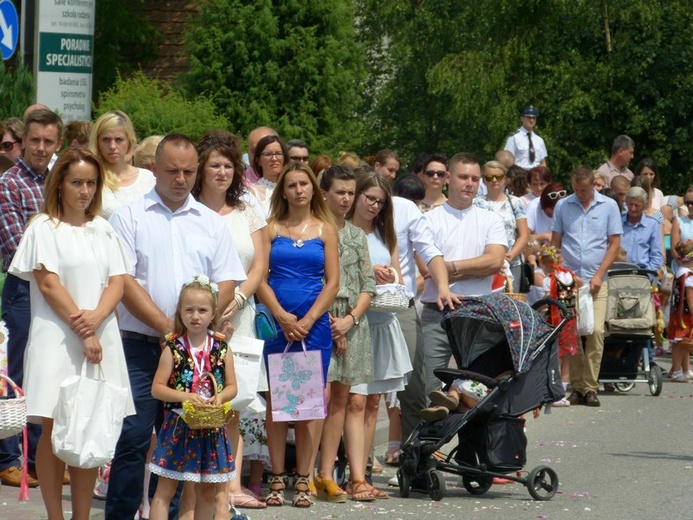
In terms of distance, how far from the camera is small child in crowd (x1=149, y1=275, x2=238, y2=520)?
7434 mm

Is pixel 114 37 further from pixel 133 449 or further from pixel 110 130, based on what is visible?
pixel 133 449

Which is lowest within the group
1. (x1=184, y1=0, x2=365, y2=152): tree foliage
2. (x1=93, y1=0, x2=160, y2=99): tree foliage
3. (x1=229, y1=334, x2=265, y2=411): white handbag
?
(x1=229, y1=334, x2=265, y2=411): white handbag

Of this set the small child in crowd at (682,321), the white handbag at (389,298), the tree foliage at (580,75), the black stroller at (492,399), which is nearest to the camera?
the black stroller at (492,399)

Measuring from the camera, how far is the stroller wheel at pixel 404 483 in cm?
953

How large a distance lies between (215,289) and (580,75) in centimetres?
A: 2148

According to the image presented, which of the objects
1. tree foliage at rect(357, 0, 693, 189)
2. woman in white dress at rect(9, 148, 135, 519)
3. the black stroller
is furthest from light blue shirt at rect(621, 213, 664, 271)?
tree foliage at rect(357, 0, 693, 189)

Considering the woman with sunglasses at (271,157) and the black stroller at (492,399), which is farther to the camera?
the woman with sunglasses at (271,157)

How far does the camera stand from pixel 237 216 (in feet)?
29.5

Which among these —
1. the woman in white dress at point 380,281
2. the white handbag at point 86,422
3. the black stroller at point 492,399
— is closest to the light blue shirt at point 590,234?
the black stroller at point 492,399

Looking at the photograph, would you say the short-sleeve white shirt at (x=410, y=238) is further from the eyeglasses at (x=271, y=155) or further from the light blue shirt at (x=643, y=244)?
the light blue shirt at (x=643, y=244)

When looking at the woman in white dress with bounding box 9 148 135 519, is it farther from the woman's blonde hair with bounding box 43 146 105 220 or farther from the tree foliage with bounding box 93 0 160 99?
the tree foliage with bounding box 93 0 160 99

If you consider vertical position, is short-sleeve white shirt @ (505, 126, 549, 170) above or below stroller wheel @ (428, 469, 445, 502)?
above

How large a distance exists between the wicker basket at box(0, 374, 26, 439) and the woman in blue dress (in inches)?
95.2

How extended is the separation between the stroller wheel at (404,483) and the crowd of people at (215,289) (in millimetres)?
121
